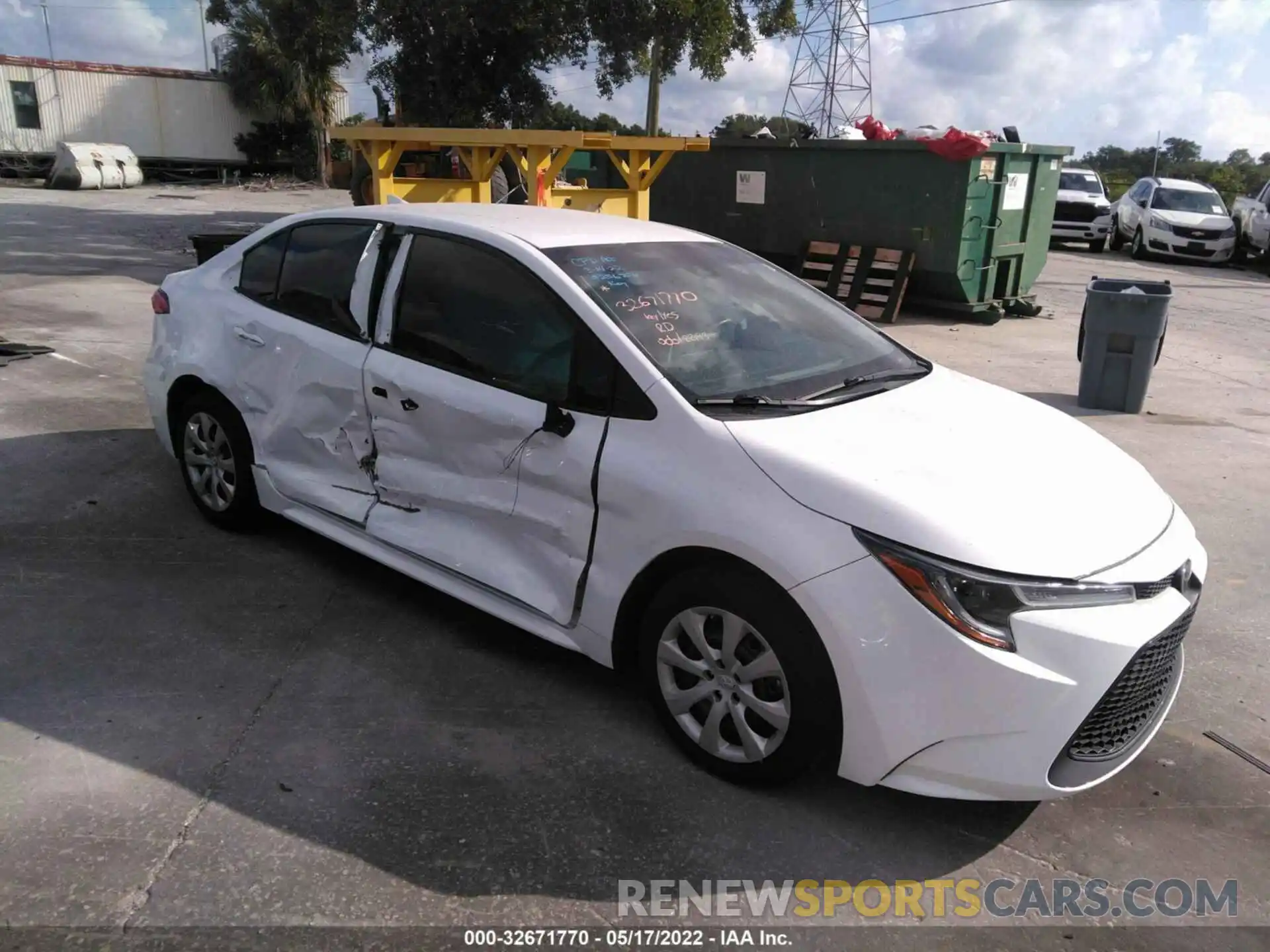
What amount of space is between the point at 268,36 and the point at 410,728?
36724 mm

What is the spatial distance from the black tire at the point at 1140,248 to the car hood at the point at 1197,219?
51 centimetres

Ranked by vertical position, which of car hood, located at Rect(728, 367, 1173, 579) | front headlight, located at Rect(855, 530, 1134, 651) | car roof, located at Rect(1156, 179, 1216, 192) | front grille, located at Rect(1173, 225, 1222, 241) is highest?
car roof, located at Rect(1156, 179, 1216, 192)

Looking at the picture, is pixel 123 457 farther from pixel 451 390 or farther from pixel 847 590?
pixel 847 590

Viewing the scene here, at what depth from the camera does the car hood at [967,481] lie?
2734 mm

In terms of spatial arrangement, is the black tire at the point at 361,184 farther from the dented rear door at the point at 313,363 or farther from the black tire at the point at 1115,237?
the black tire at the point at 1115,237

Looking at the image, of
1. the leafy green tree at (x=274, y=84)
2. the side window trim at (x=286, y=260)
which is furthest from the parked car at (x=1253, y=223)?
the leafy green tree at (x=274, y=84)

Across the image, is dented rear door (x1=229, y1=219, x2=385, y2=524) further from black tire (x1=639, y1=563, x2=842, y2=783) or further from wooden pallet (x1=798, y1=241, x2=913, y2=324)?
wooden pallet (x1=798, y1=241, x2=913, y2=324)

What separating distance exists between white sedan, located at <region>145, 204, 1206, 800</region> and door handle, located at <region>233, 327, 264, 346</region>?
16 mm

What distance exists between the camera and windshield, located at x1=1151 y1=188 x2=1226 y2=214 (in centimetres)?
2005

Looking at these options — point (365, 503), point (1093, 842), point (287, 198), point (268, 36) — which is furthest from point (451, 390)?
point (268, 36)

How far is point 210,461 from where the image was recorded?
4.88 m

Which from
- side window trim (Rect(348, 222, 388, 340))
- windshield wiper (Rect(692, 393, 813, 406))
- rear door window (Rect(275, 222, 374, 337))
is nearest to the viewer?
windshield wiper (Rect(692, 393, 813, 406))

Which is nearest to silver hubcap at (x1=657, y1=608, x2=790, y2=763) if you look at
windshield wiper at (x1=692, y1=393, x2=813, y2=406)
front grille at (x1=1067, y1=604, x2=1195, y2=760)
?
windshield wiper at (x1=692, y1=393, x2=813, y2=406)

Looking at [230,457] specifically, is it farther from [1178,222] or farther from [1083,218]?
[1083,218]
